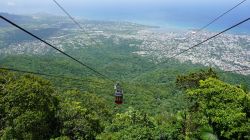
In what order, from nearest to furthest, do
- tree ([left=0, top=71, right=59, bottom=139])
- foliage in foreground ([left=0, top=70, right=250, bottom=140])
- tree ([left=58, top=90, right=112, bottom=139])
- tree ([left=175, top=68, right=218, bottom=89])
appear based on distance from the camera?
1. foliage in foreground ([left=0, top=70, right=250, bottom=140])
2. tree ([left=0, top=71, right=59, bottom=139])
3. tree ([left=58, top=90, right=112, bottom=139])
4. tree ([left=175, top=68, right=218, bottom=89])

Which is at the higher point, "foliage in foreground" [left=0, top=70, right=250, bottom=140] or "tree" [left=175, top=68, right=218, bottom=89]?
"tree" [left=175, top=68, right=218, bottom=89]

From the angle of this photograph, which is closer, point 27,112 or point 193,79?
point 27,112

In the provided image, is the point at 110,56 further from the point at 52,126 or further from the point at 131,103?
the point at 52,126

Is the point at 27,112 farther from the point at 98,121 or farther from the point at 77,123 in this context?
the point at 98,121

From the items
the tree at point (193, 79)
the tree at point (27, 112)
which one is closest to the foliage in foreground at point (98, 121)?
the tree at point (27, 112)

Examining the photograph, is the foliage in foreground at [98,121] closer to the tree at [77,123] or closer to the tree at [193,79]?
the tree at [77,123]

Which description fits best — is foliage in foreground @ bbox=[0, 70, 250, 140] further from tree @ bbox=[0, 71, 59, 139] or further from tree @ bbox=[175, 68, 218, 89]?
tree @ bbox=[175, 68, 218, 89]

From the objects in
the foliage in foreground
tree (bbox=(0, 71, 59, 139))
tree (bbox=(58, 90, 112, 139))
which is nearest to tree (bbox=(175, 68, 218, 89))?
the foliage in foreground

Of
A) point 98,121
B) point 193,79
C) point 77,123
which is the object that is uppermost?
point 193,79

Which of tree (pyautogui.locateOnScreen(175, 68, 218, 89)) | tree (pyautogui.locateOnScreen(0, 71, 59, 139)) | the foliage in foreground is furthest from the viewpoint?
tree (pyautogui.locateOnScreen(175, 68, 218, 89))

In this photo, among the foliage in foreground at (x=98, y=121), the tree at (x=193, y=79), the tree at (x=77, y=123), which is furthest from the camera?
the tree at (x=193, y=79)

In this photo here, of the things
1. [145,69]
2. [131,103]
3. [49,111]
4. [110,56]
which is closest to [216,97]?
[49,111]

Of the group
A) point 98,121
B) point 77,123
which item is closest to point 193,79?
point 98,121
